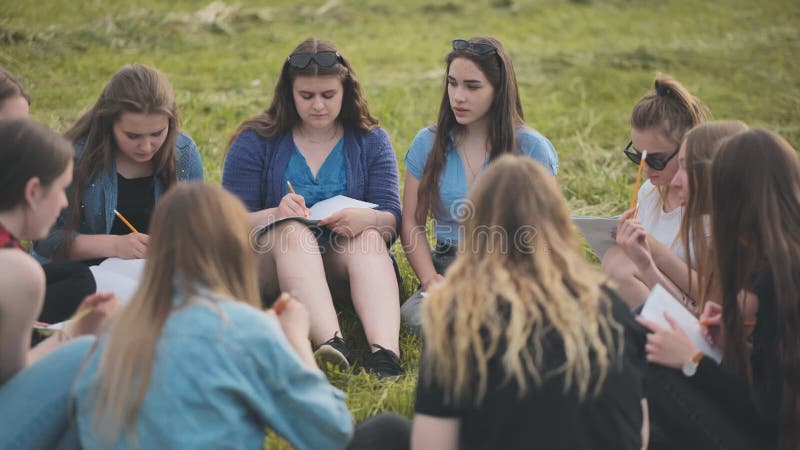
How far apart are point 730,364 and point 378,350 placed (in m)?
1.39

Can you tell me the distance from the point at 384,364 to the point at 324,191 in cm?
101

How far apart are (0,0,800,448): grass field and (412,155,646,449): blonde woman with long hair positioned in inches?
85.8

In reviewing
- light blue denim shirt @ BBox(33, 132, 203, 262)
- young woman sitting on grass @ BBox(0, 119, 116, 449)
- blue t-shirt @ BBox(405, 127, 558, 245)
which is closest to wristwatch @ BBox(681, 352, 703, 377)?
blue t-shirt @ BBox(405, 127, 558, 245)

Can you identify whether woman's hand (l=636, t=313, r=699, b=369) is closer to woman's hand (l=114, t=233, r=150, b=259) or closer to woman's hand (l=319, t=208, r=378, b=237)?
woman's hand (l=319, t=208, r=378, b=237)

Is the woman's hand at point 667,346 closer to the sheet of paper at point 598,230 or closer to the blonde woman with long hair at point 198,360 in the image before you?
the blonde woman with long hair at point 198,360

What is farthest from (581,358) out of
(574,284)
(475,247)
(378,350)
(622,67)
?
(622,67)

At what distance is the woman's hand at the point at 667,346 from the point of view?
2.64m

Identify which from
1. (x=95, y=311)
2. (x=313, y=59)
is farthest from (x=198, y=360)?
(x=313, y=59)

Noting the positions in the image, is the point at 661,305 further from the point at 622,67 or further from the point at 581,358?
the point at 622,67

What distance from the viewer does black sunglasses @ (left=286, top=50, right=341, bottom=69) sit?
4.07 m

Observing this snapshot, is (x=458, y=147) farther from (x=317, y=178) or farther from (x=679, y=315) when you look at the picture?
(x=679, y=315)

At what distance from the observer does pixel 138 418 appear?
2.20 meters

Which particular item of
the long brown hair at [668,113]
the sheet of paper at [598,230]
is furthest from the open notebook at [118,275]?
the long brown hair at [668,113]

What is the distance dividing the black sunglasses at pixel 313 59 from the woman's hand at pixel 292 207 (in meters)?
0.59
